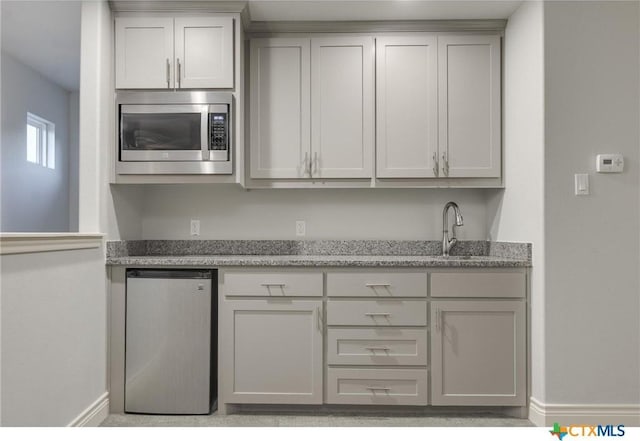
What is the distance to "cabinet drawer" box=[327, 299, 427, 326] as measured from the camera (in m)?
2.46

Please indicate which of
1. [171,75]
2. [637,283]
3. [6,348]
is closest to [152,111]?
[171,75]

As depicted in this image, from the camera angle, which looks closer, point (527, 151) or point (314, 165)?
point (527, 151)

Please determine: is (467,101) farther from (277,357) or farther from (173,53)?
(277,357)

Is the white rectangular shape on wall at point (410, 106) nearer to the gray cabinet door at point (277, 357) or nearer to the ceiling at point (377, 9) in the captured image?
the ceiling at point (377, 9)

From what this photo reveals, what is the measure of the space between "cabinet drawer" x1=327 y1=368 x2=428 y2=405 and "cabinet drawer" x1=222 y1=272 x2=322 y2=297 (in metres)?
0.47

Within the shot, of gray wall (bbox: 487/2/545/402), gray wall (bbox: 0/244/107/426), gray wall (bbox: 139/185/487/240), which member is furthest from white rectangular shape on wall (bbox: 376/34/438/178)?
gray wall (bbox: 0/244/107/426)

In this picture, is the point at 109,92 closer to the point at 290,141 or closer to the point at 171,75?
the point at 171,75

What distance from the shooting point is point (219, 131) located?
8.48 ft

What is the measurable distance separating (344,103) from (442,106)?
1.99 feet

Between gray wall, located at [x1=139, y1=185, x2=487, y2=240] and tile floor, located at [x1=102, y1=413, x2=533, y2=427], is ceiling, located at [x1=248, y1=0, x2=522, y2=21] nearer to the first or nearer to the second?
gray wall, located at [x1=139, y1=185, x2=487, y2=240]

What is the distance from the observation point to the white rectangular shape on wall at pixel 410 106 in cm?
278

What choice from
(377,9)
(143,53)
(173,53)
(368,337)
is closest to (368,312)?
(368,337)

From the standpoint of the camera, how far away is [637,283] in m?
2.30

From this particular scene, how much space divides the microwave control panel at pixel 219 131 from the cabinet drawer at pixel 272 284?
0.74 m
